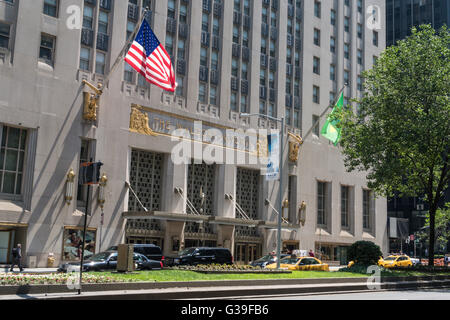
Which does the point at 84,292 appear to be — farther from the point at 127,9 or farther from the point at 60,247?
the point at 127,9

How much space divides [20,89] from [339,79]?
1506 inches

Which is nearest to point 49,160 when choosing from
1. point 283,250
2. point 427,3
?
point 283,250

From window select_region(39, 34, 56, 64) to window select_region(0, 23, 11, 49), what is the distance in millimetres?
2372

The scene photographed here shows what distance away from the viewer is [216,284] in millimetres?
20938

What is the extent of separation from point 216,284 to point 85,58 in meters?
24.5

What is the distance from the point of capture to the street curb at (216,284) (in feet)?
53.2

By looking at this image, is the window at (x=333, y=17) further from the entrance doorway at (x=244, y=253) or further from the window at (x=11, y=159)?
the window at (x=11, y=159)

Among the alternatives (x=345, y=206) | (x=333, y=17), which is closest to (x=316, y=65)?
(x=333, y=17)

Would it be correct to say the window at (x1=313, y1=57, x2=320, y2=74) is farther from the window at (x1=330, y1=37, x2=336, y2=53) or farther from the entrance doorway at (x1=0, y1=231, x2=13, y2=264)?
the entrance doorway at (x1=0, y1=231, x2=13, y2=264)

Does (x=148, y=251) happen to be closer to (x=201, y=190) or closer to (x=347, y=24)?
(x=201, y=190)

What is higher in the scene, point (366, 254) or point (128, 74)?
point (128, 74)

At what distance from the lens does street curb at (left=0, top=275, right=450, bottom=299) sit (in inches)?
639

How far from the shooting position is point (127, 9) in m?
41.6

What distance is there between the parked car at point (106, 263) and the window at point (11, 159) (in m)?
9.92
